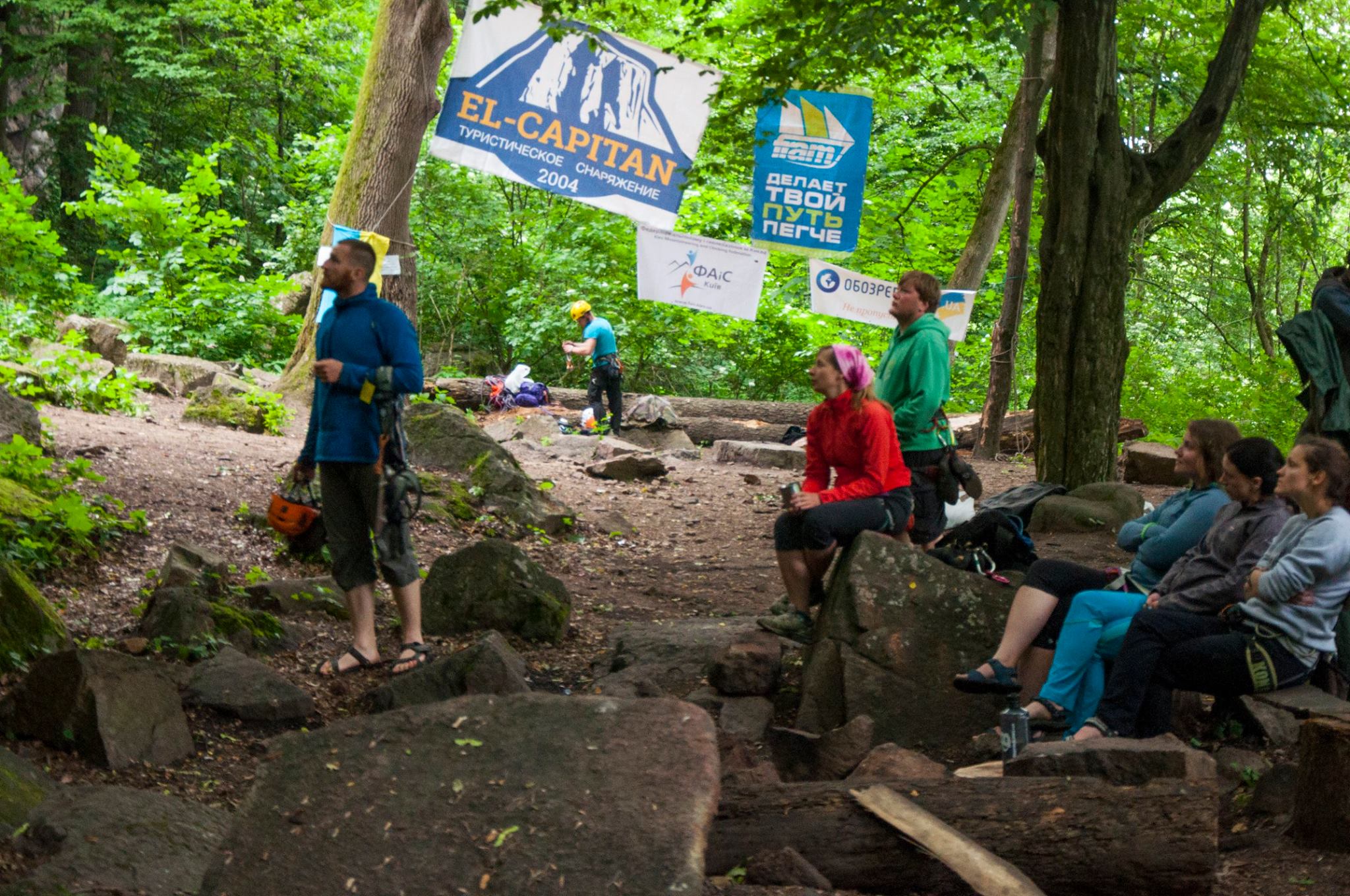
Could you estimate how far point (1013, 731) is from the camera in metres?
4.28

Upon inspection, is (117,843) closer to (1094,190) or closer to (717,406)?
(1094,190)

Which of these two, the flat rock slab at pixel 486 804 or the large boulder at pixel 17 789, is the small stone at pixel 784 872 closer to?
the flat rock slab at pixel 486 804

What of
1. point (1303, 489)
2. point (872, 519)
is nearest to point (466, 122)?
point (872, 519)

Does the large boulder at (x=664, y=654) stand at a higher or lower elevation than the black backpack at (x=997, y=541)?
lower

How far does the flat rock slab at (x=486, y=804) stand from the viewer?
2.70 meters

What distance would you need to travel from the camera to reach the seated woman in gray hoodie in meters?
4.09

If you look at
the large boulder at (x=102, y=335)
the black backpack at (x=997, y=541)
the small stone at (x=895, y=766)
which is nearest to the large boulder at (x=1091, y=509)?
the black backpack at (x=997, y=541)

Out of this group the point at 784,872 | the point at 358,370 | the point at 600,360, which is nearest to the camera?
the point at 784,872

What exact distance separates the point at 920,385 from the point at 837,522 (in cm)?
95

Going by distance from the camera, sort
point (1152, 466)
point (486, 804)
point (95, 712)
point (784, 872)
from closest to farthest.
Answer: point (486, 804)
point (784, 872)
point (95, 712)
point (1152, 466)

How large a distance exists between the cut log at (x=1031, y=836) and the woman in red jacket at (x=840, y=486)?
219 cm

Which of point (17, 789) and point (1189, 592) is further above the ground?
point (1189, 592)

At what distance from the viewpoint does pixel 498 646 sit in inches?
203

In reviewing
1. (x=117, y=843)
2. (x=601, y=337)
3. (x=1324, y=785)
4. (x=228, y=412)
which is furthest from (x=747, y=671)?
(x=601, y=337)
